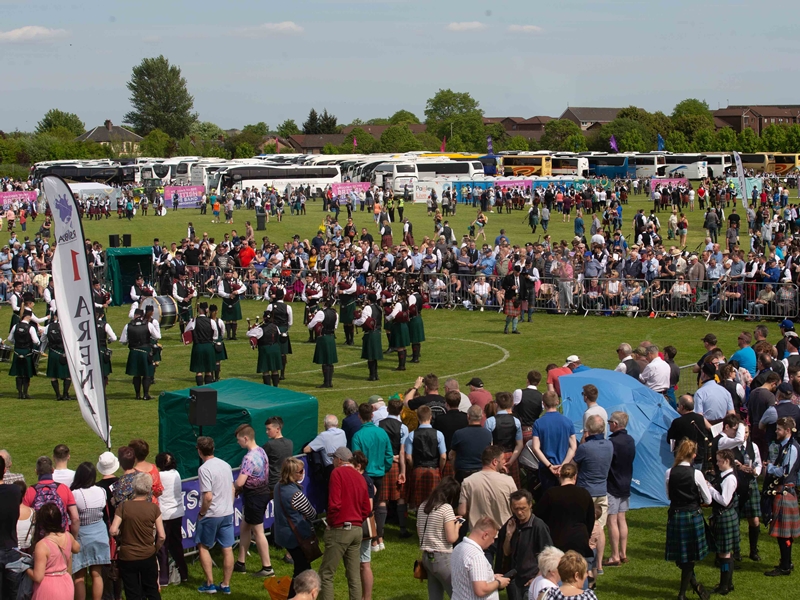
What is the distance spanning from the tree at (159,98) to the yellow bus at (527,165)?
69.2 metres

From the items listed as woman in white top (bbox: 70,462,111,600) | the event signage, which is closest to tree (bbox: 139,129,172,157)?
the event signage

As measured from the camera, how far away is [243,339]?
2202 centimetres

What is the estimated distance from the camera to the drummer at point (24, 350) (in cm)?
1653

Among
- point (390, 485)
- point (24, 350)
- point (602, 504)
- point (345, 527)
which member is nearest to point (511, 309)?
point (24, 350)

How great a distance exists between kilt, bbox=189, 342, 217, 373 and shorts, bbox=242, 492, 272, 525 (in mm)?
7879

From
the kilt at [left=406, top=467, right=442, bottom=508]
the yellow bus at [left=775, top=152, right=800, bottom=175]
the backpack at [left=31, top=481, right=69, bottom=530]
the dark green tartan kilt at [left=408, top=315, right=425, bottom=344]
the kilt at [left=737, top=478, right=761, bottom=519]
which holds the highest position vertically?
the yellow bus at [left=775, top=152, right=800, bottom=175]

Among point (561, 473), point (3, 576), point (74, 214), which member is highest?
point (74, 214)

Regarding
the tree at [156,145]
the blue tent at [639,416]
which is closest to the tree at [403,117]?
the tree at [156,145]

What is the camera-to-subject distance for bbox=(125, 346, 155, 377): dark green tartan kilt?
16.2m

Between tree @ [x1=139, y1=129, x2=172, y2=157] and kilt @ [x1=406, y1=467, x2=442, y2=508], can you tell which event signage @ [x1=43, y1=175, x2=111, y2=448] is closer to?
kilt @ [x1=406, y1=467, x2=442, y2=508]

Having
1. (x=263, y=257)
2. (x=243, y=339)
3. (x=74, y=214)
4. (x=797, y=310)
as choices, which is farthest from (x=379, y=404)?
(x=263, y=257)

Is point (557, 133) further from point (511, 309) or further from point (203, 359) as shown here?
point (203, 359)

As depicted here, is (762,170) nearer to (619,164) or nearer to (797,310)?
(619,164)

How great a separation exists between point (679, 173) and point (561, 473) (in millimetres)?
63540
